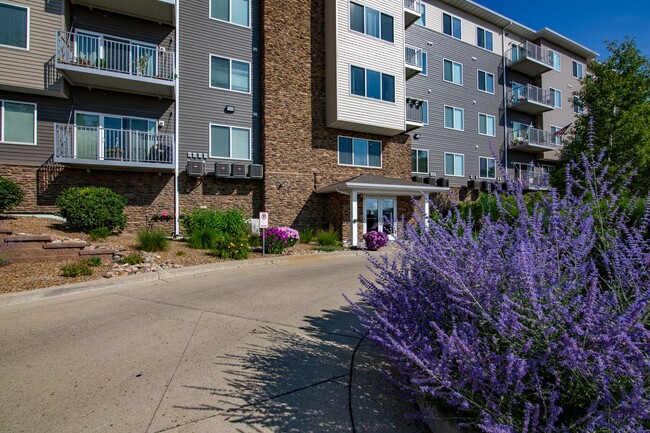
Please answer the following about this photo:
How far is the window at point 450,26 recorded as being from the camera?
22312mm

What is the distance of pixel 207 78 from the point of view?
604 inches

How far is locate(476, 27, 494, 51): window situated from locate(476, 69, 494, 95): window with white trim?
1.84 metres

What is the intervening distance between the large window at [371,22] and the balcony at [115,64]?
9.03 m

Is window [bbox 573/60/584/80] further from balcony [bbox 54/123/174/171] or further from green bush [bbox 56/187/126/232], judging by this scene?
green bush [bbox 56/187/126/232]

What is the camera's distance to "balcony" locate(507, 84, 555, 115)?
2447 centimetres

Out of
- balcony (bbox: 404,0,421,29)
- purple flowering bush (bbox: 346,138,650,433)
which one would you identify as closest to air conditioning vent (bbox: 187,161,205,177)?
purple flowering bush (bbox: 346,138,650,433)

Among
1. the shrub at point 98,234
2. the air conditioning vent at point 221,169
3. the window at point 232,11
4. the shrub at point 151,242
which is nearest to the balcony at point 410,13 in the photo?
the window at point 232,11

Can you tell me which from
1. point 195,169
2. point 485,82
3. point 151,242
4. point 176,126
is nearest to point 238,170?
point 195,169

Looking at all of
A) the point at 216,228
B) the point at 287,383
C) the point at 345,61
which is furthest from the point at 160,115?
the point at 287,383

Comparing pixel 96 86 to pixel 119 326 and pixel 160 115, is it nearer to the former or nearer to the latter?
pixel 160 115

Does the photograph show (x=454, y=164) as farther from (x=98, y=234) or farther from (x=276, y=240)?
(x=98, y=234)

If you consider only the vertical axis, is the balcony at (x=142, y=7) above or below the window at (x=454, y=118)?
above

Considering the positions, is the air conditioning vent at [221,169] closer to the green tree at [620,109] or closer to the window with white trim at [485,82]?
the green tree at [620,109]

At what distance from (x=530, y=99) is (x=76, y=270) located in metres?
28.0
